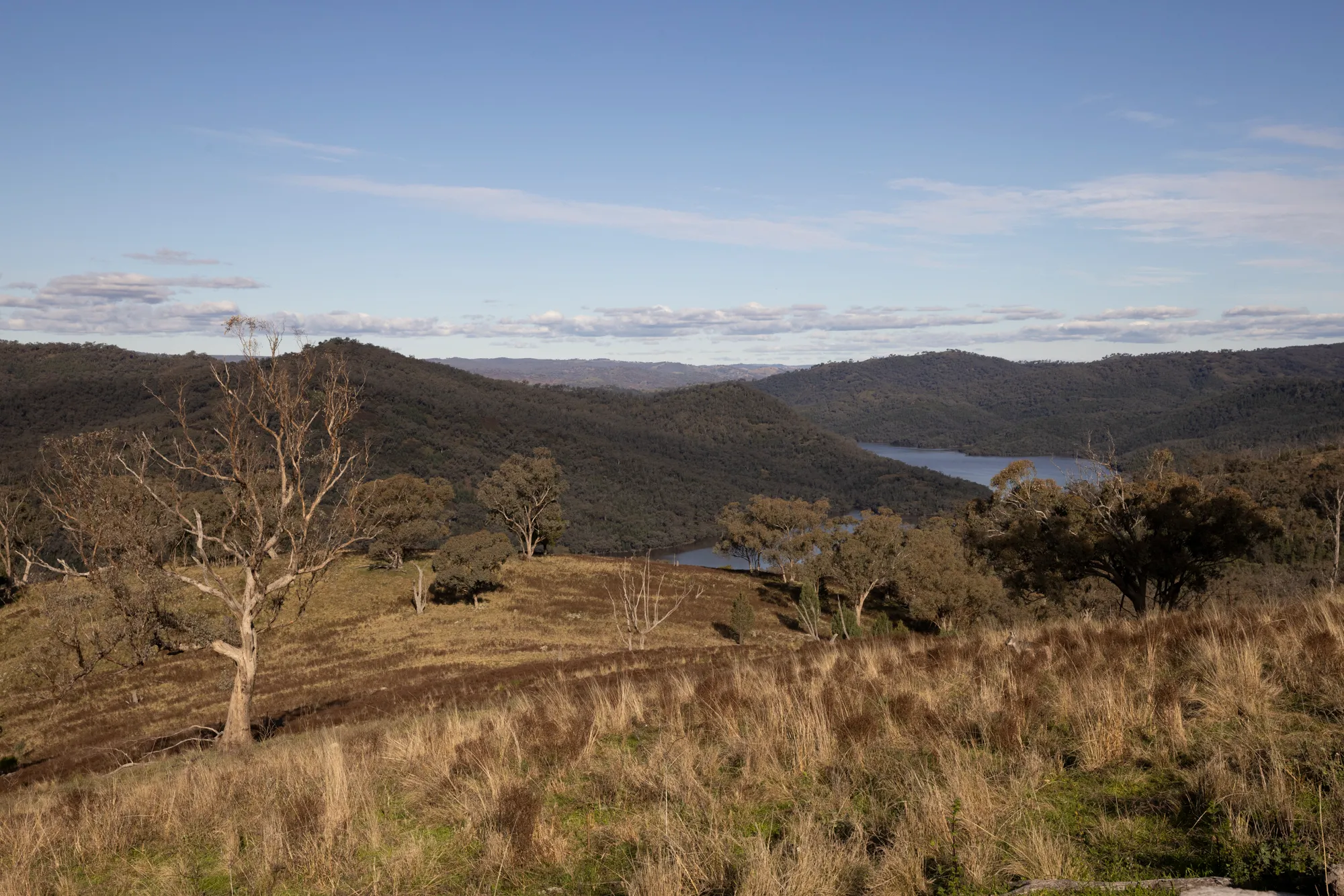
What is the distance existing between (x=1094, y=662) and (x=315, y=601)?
48.8 metres

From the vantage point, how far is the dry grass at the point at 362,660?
19547 mm

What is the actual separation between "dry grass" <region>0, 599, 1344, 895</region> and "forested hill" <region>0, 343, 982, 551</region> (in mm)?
108248

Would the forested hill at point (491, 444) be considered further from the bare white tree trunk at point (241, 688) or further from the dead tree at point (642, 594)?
the bare white tree trunk at point (241, 688)

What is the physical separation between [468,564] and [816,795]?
46.2 m

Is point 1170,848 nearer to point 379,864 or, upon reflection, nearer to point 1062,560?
point 379,864

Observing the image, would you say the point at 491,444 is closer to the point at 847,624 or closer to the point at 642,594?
the point at 642,594

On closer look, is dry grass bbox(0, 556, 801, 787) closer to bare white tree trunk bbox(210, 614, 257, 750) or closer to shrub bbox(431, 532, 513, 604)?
shrub bbox(431, 532, 513, 604)

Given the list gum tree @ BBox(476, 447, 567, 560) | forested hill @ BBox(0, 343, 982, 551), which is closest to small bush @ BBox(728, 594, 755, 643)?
gum tree @ BBox(476, 447, 567, 560)

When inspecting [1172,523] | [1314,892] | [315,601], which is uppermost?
[1314,892]

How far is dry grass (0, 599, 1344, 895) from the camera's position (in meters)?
3.81

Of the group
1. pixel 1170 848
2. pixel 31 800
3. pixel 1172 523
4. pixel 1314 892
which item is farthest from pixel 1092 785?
pixel 1172 523

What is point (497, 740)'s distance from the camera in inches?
284

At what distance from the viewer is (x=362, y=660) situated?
33094 millimetres

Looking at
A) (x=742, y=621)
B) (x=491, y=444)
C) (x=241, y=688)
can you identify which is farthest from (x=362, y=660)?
(x=491, y=444)
